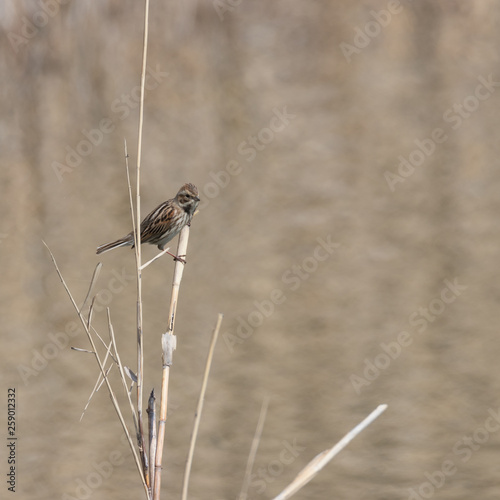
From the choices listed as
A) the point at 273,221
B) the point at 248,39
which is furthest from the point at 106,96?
the point at 273,221

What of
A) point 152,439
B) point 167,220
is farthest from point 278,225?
point 152,439

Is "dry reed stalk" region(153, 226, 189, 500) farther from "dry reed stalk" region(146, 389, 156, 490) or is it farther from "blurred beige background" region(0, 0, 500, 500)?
"blurred beige background" region(0, 0, 500, 500)

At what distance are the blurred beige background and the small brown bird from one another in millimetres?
2266

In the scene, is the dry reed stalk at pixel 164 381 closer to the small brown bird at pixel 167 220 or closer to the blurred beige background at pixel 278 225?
the small brown bird at pixel 167 220

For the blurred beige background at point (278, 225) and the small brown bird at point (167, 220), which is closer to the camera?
the small brown bird at point (167, 220)

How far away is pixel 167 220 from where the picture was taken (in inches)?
60.7

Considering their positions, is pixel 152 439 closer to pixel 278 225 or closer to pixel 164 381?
pixel 164 381

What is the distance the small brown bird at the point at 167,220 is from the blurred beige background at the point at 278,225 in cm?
227

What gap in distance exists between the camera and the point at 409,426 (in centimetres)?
406

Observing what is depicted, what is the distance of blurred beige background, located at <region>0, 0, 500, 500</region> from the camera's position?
3.97m

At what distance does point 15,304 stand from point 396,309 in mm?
2011

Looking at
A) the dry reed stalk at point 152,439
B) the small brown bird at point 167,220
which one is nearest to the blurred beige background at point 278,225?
the small brown bird at point 167,220

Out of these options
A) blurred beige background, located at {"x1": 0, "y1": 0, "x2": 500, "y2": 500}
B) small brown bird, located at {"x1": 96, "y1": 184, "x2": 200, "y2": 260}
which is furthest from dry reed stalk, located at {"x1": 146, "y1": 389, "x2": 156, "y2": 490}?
blurred beige background, located at {"x1": 0, "y1": 0, "x2": 500, "y2": 500}

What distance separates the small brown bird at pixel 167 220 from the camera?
54.3 inches
